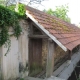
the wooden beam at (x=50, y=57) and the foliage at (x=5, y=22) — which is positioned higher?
the foliage at (x=5, y=22)

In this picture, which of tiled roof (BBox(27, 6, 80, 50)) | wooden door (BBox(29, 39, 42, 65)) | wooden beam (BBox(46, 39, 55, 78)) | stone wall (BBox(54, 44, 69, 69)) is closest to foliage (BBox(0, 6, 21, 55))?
tiled roof (BBox(27, 6, 80, 50))

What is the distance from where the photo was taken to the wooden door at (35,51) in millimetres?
8547

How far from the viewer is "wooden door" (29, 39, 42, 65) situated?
8547mm

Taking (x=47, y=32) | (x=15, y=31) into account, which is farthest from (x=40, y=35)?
(x=15, y=31)

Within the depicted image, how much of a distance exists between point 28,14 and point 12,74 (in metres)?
3.02

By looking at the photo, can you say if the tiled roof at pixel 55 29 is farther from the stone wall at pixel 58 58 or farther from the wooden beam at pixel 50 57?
the stone wall at pixel 58 58

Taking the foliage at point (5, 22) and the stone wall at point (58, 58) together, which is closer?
the foliage at point (5, 22)

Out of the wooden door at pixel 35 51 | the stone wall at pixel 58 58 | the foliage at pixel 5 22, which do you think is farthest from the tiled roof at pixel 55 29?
the stone wall at pixel 58 58

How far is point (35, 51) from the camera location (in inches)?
360

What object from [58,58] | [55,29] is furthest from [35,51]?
[58,58]

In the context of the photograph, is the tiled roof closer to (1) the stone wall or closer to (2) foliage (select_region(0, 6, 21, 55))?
(2) foliage (select_region(0, 6, 21, 55))

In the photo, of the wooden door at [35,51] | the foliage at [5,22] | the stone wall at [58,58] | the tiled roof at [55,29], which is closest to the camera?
the foliage at [5,22]

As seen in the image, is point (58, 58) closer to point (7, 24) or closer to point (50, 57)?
point (50, 57)

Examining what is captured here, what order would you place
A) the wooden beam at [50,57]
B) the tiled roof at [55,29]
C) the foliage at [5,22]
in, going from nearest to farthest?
the foliage at [5,22], the tiled roof at [55,29], the wooden beam at [50,57]
